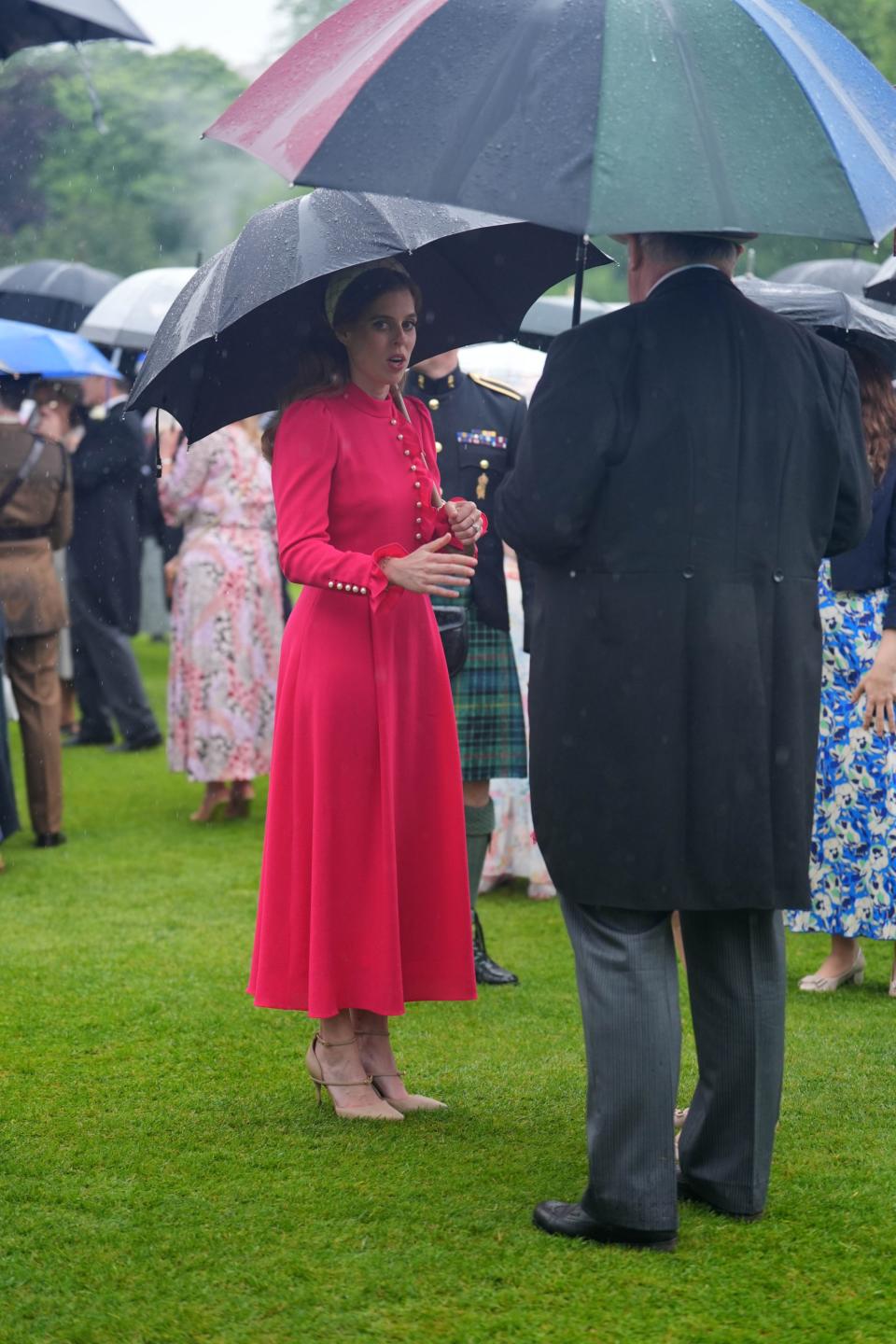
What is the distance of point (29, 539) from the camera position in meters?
8.32

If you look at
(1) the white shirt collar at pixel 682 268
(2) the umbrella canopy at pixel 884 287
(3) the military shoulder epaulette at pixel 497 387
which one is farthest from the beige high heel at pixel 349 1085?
(2) the umbrella canopy at pixel 884 287

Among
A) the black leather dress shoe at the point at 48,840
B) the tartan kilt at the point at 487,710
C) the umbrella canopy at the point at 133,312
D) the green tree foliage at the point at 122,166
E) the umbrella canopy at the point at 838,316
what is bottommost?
the black leather dress shoe at the point at 48,840

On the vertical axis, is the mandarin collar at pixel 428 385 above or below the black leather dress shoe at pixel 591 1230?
above

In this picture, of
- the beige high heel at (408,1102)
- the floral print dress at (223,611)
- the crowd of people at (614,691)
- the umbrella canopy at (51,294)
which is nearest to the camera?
the crowd of people at (614,691)

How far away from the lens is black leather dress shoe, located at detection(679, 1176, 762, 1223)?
11.9 feet

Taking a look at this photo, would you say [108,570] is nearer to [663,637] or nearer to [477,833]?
[477,833]

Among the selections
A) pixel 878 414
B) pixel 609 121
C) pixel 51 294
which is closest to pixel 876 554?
pixel 878 414

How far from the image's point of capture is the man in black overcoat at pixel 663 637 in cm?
325

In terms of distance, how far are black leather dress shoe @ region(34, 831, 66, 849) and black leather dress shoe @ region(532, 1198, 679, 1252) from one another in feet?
17.2

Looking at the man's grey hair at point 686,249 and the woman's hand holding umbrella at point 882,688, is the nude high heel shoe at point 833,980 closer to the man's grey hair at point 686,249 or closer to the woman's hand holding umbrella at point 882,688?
the woman's hand holding umbrella at point 882,688

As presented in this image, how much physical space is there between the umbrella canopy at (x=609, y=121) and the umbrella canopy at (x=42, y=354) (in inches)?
172

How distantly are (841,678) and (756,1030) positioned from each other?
2417mm

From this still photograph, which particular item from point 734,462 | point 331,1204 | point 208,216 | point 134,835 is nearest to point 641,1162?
point 331,1204

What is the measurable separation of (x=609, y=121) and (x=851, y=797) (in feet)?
10.7
